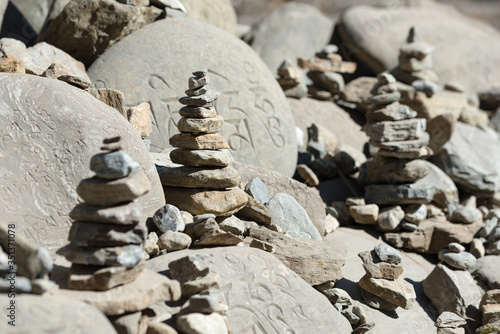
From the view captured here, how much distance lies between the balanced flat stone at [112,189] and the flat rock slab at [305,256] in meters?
1.44

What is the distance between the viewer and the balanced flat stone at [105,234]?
8.96 feet

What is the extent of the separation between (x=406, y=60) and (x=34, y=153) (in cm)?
637

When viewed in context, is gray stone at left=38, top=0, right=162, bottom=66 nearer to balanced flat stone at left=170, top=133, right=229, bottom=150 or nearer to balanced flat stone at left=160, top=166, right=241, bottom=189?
balanced flat stone at left=170, top=133, right=229, bottom=150

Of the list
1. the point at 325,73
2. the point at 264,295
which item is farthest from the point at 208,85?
the point at 325,73

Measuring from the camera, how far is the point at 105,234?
2.73 meters

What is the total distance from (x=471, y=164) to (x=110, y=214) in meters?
5.07

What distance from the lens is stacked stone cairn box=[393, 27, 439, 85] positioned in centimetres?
838

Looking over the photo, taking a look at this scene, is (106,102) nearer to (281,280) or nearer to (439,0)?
(281,280)

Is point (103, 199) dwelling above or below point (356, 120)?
above

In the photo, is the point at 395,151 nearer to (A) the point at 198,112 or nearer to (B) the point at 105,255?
(A) the point at 198,112

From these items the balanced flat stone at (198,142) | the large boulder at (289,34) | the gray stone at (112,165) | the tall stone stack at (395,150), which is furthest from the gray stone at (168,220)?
the large boulder at (289,34)

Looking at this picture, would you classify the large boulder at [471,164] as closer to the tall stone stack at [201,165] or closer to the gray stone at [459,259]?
the gray stone at [459,259]

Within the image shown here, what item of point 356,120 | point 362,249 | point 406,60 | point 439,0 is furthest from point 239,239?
point 439,0

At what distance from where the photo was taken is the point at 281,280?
11.5 feet
